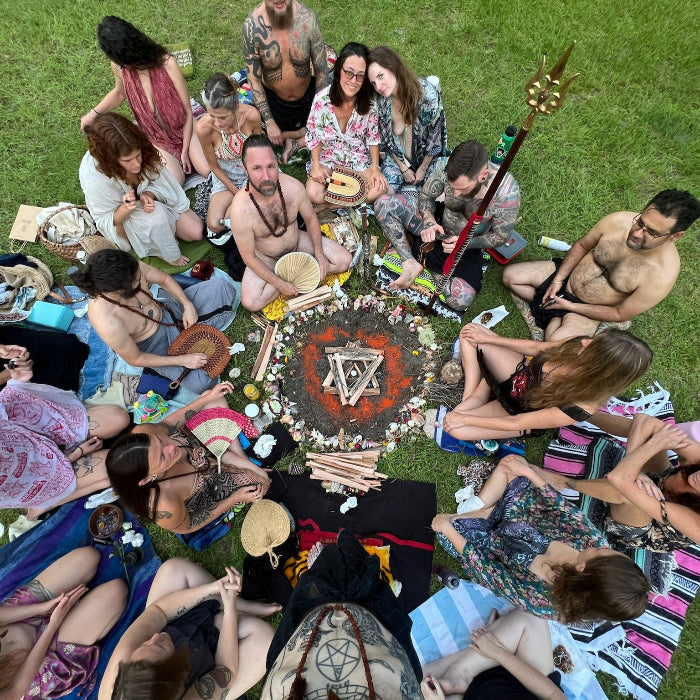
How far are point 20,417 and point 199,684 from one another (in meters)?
3.01

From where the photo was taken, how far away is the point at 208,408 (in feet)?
16.5

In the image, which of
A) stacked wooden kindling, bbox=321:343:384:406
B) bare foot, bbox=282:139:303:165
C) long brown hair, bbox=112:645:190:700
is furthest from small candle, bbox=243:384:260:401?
bare foot, bbox=282:139:303:165

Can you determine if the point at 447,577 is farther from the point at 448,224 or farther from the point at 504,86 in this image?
the point at 504,86

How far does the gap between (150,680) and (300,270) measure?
431cm

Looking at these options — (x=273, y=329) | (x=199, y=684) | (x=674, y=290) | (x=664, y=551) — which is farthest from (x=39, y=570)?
(x=674, y=290)

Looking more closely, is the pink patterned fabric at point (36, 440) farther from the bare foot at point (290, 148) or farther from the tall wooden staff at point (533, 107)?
the tall wooden staff at point (533, 107)

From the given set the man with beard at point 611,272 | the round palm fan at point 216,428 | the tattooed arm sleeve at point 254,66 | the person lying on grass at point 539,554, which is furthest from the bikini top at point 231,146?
the person lying on grass at point 539,554

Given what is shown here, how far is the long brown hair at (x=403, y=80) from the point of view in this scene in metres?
4.99

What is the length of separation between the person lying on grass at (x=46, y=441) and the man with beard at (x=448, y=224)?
13.4ft

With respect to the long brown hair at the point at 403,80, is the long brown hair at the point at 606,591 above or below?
below

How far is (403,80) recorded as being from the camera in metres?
5.12

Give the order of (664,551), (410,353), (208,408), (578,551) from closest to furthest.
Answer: (578,551), (664,551), (208,408), (410,353)

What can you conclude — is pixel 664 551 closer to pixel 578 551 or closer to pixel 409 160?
pixel 578 551

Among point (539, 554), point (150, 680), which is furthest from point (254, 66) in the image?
point (150, 680)
